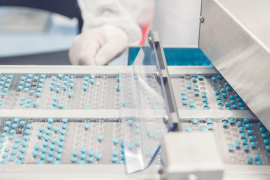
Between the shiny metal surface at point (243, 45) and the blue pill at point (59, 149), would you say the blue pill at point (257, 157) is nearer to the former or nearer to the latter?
the shiny metal surface at point (243, 45)

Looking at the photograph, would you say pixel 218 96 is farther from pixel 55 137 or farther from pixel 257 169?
pixel 55 137

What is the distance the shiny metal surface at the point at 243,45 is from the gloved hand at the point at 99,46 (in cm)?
49

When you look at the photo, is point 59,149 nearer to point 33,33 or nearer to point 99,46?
point 99,46

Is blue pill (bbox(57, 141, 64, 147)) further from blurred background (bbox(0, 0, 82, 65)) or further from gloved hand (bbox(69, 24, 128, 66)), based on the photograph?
blurred background (bbox(0, 0, 82, 65))

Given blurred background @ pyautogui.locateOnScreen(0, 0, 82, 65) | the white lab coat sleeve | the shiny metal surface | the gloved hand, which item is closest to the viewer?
the shiny metal surface

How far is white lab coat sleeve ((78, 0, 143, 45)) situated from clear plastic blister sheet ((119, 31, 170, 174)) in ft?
1.82

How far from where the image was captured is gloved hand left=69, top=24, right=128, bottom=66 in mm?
1142

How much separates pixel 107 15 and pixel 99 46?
0.25m

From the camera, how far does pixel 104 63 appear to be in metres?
1.17

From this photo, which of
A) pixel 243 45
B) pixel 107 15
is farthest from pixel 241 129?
pixel 107 15

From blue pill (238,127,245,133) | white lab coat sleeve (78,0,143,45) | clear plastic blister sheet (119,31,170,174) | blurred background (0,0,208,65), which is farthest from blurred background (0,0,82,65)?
blue pill (238,127,245,133)

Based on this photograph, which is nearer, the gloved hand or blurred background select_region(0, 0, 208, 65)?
the gloved hand

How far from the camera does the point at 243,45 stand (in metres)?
0.65

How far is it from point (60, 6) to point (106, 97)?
109cm
